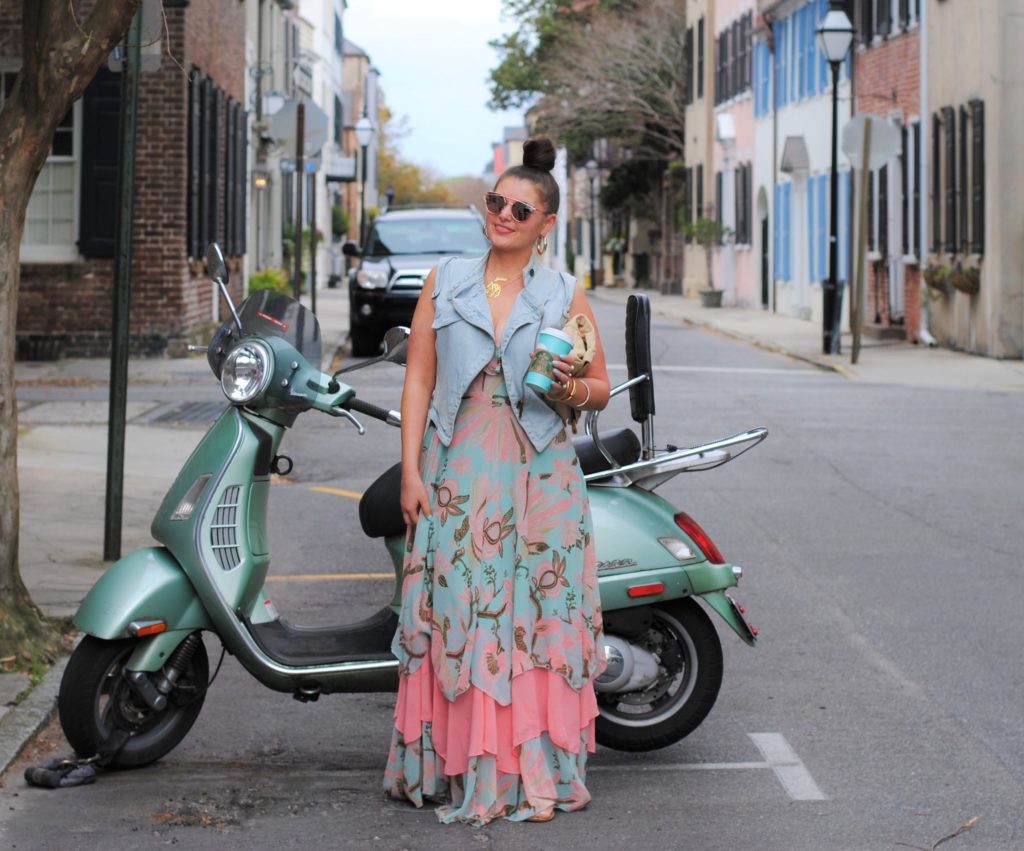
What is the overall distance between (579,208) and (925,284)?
62434 mm

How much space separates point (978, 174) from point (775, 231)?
1612 cm

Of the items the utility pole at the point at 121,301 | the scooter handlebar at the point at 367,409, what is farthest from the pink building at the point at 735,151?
the scooter handlebar at the point at 367,409

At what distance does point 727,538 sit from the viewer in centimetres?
1012

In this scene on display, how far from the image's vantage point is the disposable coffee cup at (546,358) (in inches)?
192

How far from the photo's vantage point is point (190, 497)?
5527 mm

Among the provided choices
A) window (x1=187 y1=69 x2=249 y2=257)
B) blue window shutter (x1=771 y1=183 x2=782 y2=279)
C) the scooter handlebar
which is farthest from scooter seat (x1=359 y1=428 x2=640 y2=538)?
blue window shutter (x1=771 y1=183 x2=782 y2=279)

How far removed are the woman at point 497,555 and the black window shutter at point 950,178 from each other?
20317mm

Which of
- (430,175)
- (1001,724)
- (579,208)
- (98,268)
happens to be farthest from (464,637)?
(430,175)

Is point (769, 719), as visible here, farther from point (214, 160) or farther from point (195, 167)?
point (214, 160)

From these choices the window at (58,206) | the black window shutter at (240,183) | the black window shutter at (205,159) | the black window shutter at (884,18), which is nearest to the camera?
the window at (58,206)

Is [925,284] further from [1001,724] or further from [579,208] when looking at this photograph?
[579,208]

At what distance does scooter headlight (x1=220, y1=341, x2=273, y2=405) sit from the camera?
5.40 m

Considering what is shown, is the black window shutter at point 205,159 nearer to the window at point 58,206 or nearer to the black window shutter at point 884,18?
the window at point 58,206

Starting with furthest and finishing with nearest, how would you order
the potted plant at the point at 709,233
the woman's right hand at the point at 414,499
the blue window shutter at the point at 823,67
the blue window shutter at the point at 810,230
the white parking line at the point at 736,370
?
1. the potted plant at the point at 709,233
2. the blue window shutter at the point at 810,230
3. the blue window shutter at the point at 823,67
4. the white parking line at the point at 736,370
5. the woman's right hand at the point at 414,499
